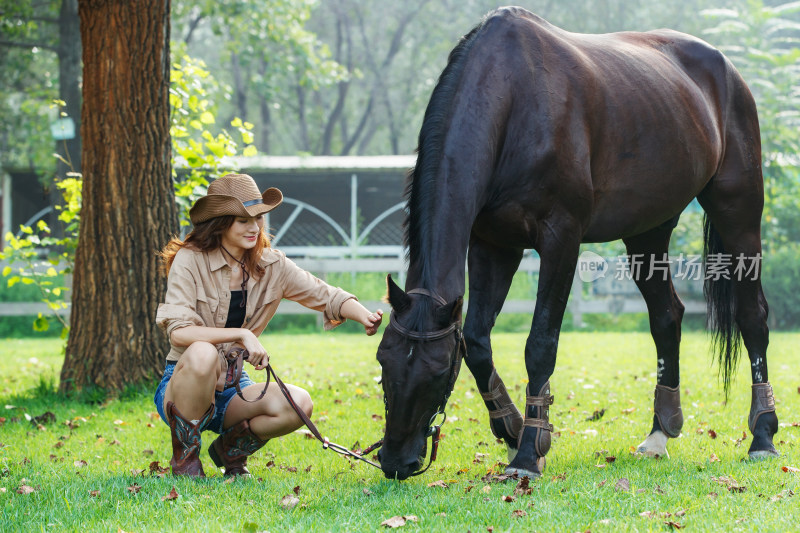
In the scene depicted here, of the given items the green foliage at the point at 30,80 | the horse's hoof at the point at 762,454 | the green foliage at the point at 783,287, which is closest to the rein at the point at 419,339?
the horse's hoof at the point at 762,454

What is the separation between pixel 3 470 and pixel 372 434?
7.01 feet

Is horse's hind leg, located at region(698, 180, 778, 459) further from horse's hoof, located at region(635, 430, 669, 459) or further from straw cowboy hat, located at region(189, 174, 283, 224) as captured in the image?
straw cowboy hat, located at region(189, 174, 283, 224)

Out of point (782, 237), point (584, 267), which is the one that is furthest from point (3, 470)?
point (782, 237)

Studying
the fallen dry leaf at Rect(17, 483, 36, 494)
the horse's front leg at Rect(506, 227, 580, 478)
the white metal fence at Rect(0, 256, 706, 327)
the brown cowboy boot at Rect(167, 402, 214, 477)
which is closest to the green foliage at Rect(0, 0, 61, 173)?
the white metal fence at Rect(0, 256, 706, 327)

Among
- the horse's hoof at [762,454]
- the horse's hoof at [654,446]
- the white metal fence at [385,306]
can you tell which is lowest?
the white metal fence at [385,306]

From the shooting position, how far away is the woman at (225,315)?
12.0 feet

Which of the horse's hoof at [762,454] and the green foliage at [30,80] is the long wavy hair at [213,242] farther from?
the green foliage at [30,80]

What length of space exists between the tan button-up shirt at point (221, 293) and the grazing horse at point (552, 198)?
67cm

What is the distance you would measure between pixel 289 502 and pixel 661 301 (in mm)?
2939

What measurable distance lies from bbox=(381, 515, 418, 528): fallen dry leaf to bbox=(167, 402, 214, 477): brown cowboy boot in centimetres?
111

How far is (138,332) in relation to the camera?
6234 mm

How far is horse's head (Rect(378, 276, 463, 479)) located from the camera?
328 centimetres

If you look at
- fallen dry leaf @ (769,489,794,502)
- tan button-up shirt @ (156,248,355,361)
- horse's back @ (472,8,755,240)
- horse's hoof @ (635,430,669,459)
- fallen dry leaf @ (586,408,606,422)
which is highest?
horse's back @ (472,8,755,240)

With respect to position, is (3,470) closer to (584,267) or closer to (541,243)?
(541,243)
